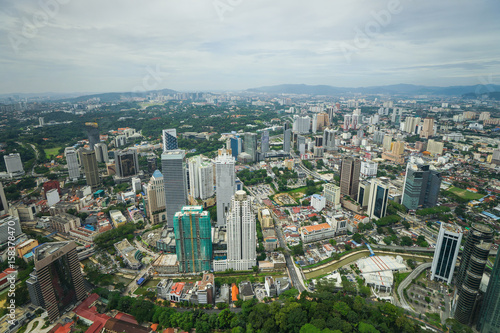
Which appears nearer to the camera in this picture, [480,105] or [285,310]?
[285,310]

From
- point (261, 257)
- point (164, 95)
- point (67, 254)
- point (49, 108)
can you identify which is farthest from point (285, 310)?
point (164, 95)

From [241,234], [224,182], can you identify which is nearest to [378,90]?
[224,182]

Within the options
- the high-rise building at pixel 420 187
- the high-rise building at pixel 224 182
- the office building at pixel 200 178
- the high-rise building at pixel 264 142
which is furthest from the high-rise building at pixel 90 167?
the high-rise building at pixel 420 187

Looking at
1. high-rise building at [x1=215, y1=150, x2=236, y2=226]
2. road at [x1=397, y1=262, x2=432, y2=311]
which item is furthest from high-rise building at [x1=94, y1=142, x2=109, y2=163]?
road at [x1=397, y1=262, x2=432, y2=311]

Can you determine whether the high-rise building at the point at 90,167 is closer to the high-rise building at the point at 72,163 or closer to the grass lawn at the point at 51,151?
the high-rise building at the point at 72,163

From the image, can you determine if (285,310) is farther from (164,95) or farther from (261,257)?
(164,95)

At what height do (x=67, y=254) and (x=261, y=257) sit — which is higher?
(x=67, y=254)

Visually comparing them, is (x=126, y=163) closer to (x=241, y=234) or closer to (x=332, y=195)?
(x=241, y=234)
